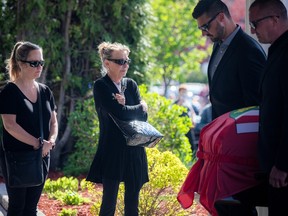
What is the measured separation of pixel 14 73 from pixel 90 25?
18.4ft

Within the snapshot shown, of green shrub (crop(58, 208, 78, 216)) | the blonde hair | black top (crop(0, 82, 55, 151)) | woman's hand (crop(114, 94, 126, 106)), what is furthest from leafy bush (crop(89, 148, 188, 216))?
the blonde hair

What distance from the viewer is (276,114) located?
13.0 feet

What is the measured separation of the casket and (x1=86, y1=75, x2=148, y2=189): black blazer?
1.51 meters

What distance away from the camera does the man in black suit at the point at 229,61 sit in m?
4.73

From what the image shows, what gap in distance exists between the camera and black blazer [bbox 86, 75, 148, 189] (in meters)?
5.79

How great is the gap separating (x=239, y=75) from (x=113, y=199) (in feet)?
6.00

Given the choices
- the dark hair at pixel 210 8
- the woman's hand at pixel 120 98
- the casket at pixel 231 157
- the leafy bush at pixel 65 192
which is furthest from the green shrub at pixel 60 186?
the casket at pixel 231 157

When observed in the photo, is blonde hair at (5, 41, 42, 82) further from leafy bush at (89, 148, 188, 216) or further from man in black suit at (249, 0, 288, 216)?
man in black suit at (249, 0, 288, 216)

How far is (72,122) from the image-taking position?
1111cm

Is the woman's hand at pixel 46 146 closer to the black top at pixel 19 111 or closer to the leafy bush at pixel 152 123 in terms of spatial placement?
the black top at pixel 19 111

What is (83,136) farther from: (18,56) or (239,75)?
(239,75)

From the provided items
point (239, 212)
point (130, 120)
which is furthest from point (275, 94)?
point (130, 120)

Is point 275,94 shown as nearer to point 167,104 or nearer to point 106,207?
point 106,207

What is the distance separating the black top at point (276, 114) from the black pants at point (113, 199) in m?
2.07
